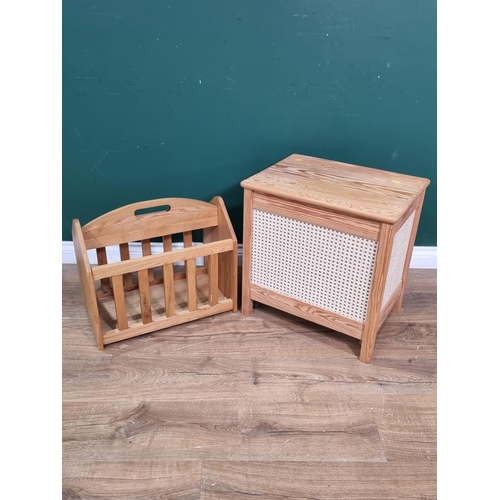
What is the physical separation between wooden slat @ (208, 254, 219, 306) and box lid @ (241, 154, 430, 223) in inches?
9.6

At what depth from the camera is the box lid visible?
1.32m

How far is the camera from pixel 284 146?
5.77 feet

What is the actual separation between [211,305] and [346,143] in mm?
703

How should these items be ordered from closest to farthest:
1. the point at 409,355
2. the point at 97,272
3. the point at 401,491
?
the point at 401,491 < the point at 97,272 < the point at 409,355

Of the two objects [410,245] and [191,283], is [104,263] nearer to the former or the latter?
[191,283]

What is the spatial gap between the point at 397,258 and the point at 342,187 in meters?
0.27

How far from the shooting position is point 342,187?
1430 millimetres

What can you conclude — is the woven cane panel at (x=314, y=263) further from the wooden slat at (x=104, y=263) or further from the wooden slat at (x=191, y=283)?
the wooden slat at (x=104, y=263)

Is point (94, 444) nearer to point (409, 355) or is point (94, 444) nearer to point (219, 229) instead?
point (219, 229)

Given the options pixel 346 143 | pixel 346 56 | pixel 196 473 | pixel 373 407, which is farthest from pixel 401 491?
pixel 346 56

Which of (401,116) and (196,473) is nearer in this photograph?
(196,473)

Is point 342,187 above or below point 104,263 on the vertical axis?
above

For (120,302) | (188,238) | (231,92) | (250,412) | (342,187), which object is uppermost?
(231,92)

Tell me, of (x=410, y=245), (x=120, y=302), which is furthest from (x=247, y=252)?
(x=410, y=245)
